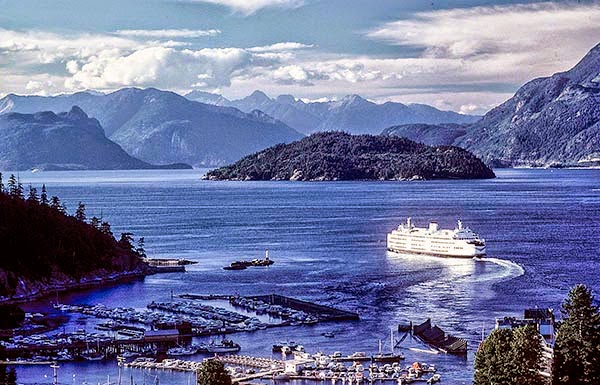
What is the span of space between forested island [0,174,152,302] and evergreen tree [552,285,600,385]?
1623 inches

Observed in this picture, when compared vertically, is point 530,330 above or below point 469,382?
above

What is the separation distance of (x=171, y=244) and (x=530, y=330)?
71.7m

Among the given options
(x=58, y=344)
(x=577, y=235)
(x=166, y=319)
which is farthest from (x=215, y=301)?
(x=577, y=235)

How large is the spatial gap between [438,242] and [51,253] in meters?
35.9

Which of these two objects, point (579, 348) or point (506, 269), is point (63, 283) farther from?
point (579, 348)

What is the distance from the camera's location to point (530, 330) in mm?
39688

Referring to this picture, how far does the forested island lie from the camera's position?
243 feet

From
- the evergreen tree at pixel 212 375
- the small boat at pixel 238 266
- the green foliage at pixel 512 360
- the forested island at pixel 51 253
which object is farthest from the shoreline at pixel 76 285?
the green foliage at pixel 512 360

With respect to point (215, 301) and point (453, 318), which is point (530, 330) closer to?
point (453, 318)

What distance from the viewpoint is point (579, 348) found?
133ft

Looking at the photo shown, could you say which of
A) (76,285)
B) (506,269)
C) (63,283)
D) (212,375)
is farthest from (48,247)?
(212,375)

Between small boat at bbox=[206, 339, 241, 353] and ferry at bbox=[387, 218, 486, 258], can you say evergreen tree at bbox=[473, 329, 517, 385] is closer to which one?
small boat at bbox=[206, 339, 241, 353]

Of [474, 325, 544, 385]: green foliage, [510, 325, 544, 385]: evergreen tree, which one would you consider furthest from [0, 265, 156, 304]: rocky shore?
[510, 325, 544, 385]: evergreen tree

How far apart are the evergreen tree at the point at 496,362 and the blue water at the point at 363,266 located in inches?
247
